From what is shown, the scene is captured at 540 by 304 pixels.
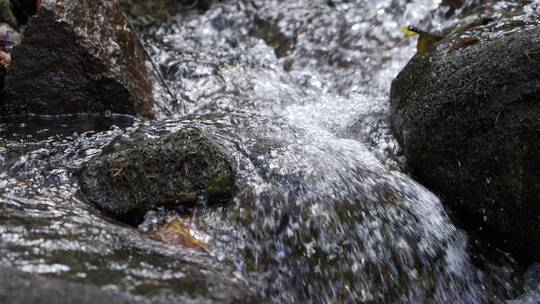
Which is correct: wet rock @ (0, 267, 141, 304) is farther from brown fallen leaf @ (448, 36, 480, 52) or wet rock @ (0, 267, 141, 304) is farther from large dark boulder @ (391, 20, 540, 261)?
brown fallen leaf @ (448, 36, 480, 52)

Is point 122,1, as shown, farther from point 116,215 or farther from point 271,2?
A: point 116,215

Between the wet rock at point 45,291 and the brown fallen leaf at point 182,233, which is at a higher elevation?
the wet rock at point 45,291

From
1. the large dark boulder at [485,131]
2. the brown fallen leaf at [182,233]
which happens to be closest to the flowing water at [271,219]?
the brown fallen leaf at [182,233]

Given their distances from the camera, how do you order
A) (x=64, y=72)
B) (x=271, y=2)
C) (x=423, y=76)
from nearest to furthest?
(x=423, y=76) → (x=64, y=72) → (x=271, y=2)

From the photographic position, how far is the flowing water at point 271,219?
2.33 metres

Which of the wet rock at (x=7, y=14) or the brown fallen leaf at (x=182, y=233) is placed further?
Answer: the wet rock at (x=7, y=14)

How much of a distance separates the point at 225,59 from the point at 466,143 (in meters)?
3.33

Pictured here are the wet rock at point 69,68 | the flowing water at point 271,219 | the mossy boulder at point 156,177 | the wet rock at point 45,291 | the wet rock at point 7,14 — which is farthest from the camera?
the wet rock at point 7,14

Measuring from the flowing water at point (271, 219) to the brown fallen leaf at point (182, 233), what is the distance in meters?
0.06

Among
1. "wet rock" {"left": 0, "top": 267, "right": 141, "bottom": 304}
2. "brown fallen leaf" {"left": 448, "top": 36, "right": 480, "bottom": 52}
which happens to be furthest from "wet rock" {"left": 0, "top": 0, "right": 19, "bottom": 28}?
"brown fallen leaf" {"left": 448, "top": 36, "right": 480, "bottom": 52}

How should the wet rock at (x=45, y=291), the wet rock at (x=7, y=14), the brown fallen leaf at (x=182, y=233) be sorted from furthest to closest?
the wet rock at (x=7, y=14)
the brown fallen leaf at (x=182, y=233)
the wet rock at (x=45, y=291)

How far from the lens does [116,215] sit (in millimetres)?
3041

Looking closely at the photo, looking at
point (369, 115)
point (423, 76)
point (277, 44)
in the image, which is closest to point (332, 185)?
point (423, 76)

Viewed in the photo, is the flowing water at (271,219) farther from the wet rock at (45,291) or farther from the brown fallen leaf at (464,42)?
the brown fallen leaf at (464,42)
